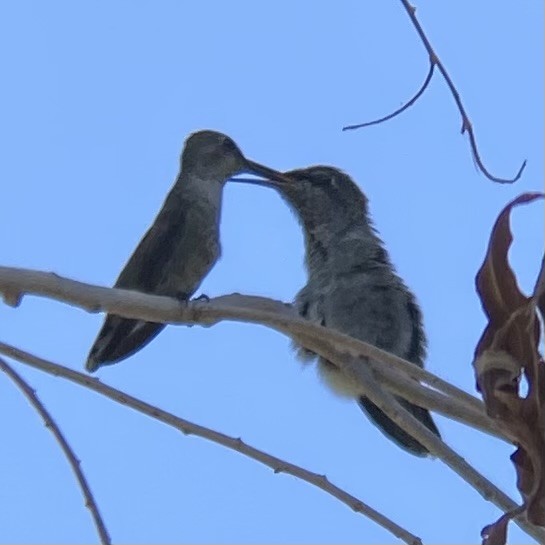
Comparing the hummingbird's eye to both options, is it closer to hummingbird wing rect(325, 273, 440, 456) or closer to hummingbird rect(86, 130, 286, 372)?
hummingbird rect(86, 130, 286, 372)

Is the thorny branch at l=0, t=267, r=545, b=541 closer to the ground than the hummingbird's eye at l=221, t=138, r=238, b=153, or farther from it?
closer to the ground

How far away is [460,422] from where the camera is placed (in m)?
2.41

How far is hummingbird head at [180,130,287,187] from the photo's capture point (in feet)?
18.4

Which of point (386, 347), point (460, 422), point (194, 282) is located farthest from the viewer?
point (386, 347)

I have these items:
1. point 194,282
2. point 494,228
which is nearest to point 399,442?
point 194,282

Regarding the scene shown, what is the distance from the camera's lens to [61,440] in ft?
8.67

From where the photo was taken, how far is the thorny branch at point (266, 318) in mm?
2312

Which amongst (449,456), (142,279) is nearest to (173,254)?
(142,279)

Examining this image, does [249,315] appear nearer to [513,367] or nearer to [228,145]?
[513,367]

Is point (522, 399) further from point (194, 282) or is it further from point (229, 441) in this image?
point (194, 282)

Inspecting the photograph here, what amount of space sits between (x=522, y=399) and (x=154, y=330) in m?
2.57

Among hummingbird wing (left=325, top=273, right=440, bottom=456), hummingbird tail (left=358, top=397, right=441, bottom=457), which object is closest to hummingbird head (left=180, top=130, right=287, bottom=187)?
hummingbird wing (left=325, top=273, right=440, bottom=456)

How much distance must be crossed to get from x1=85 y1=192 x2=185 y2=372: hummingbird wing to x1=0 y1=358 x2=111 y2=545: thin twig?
1416mm

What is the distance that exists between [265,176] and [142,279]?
1997 millimetres
